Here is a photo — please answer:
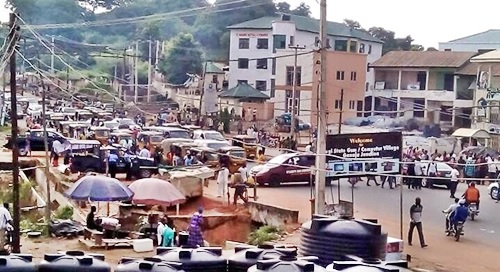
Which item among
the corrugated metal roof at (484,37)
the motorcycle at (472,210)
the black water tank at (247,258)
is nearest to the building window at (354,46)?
the corrugated metal roof at (484,37)

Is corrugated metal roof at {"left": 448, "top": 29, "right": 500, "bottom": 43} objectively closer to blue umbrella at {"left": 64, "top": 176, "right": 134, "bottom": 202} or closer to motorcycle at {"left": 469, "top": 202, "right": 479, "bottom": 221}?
motorcycle at {"left": 469, "top": 202, "right": 479, "bottom": 221}

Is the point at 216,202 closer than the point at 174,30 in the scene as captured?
Yes

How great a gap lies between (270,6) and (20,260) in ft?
253

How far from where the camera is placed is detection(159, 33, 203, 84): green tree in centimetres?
7356

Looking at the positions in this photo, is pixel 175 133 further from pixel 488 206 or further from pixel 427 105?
pixel 427 105

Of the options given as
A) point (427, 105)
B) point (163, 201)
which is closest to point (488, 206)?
point (163, 201)

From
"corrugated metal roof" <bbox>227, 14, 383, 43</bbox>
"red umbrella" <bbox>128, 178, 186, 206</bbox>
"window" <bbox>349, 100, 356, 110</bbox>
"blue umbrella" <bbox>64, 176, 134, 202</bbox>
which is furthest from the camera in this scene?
"corrugated metal roof" <bbox>227, 14, 383, 43</bbox>

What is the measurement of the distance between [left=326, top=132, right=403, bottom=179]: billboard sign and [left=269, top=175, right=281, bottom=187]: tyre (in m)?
7.46

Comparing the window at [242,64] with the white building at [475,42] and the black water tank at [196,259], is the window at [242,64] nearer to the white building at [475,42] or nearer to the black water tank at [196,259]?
the white building at [475,42]

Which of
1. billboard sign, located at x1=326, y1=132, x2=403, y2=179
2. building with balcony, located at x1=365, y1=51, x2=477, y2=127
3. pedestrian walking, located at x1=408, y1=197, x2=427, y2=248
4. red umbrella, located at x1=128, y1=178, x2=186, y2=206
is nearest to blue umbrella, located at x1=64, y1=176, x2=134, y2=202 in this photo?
red umbrella, located at x1=128, y1=178, x2=186, y2=206

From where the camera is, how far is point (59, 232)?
19.5 metres

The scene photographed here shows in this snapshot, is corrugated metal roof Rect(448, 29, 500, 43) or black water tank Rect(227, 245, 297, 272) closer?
black water tank Rect(227, 245, 297, 272)

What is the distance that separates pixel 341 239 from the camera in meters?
10.9

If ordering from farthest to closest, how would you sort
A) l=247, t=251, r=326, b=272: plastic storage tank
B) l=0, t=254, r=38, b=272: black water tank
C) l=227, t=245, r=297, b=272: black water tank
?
l=227, t=245, r=297, b=272: black water tank < l=0, t=254, r=38, b=272: black water tank < l=247, t=251, r=326, b=272: plastic storage tank
